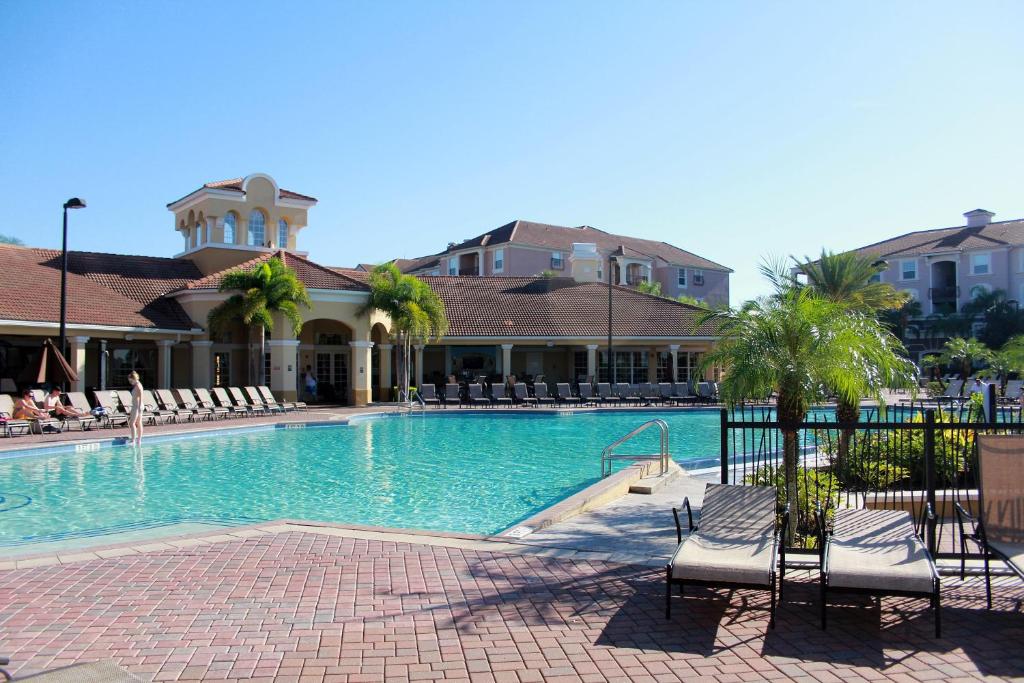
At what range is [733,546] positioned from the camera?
571 centimetres

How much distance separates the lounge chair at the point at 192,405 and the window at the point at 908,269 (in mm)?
49149

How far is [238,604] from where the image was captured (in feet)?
18.8

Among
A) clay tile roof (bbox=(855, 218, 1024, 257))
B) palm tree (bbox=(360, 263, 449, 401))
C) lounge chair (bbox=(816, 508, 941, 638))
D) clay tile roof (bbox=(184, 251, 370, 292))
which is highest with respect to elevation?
clay tile roof (bbox=(855, 218, 1024, 257))

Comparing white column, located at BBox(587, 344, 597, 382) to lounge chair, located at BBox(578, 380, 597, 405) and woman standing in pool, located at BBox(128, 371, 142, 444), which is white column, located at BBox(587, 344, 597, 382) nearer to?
lounge chair, located at BBox(578, 380, 597, 405)

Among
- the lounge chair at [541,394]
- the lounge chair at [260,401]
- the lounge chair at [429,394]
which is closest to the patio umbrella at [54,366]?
the lounge chair at [260,401]

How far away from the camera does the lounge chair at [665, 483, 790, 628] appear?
5251 millimetres

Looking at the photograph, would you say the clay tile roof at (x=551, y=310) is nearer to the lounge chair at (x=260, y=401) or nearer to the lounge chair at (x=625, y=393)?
the lounge chair at (x=625, y=393)

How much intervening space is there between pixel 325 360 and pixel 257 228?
635 cm

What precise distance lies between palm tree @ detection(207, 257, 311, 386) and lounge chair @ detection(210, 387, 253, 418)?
275cm

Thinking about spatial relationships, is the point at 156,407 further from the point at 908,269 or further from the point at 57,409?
the point at 908,269

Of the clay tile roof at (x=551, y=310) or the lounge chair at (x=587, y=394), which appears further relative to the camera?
the clay tile roof at (x=551, y=310)

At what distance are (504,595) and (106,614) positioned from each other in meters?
2.79

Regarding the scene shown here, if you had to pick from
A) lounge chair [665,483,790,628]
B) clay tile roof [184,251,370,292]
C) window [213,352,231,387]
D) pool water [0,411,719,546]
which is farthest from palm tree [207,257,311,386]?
lounge chair [665,483,790,628]

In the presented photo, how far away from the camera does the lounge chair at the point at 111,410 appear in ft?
67.8
